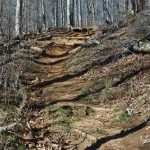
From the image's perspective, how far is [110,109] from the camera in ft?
36.6

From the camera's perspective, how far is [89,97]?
41.3ft

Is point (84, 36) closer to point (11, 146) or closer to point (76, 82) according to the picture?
point (76, 82)

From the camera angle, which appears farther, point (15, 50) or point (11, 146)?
point (15, 50)

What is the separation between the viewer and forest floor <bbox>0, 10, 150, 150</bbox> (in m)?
9.19

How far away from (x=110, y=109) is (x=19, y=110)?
98.7 inches

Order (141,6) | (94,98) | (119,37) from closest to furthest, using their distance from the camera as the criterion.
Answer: (94,98) → (119,37) → (141,6)

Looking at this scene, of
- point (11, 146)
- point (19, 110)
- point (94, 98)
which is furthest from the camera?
point (94, 98)

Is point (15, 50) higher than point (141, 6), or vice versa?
point (141, 6)

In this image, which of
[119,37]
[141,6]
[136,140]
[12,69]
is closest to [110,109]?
[136,140]

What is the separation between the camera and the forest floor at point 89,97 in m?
9.19

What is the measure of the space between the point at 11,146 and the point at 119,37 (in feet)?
36.1

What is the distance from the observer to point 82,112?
11.1m

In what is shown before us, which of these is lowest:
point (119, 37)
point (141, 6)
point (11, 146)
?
point (11, 146)

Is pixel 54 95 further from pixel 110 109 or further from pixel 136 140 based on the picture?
pixel 136 140
